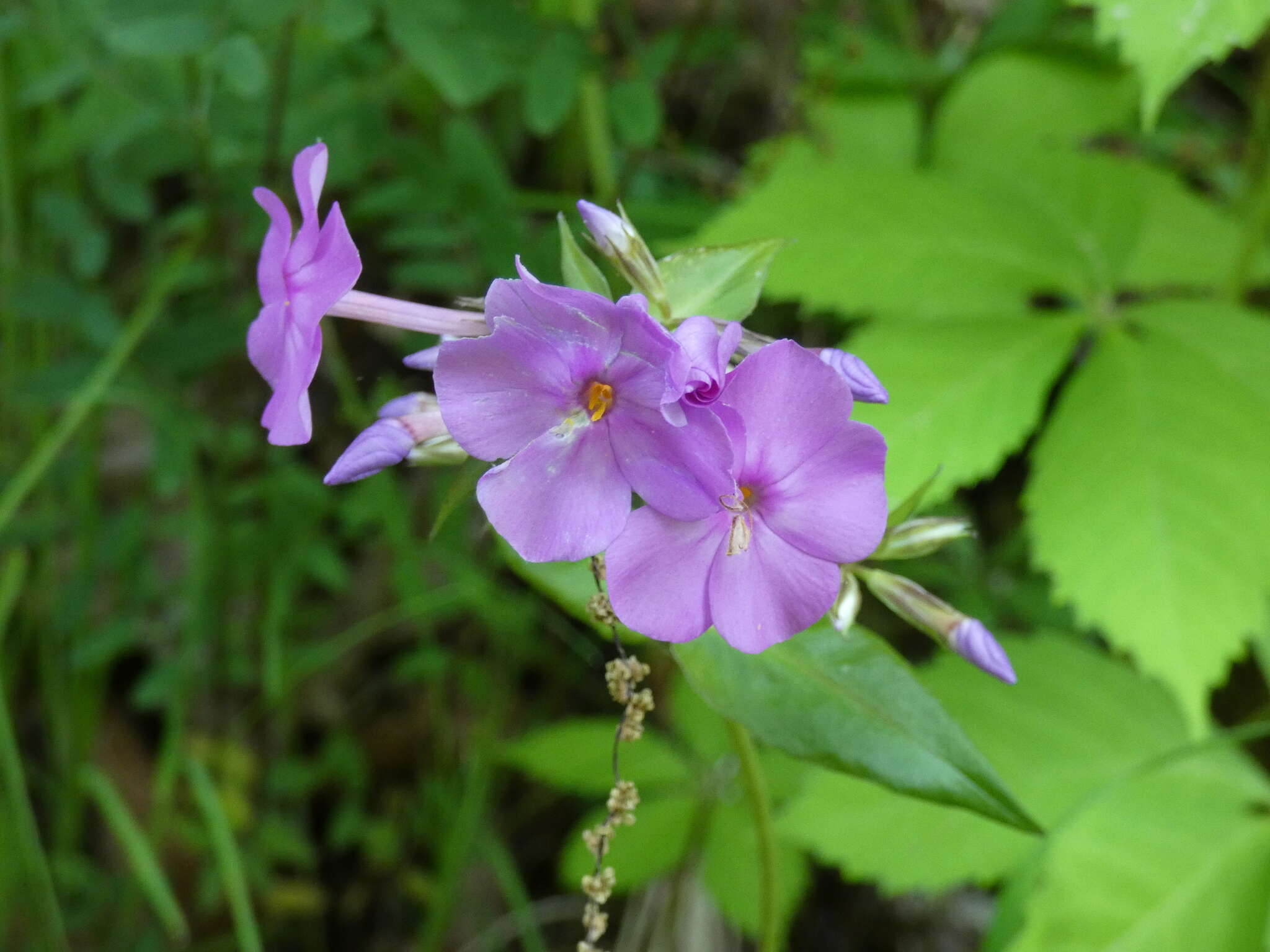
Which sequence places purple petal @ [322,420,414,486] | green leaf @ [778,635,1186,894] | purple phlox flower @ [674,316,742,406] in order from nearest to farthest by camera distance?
1. purple phlox flower @ [674,316,742,406]
2. purple petal @ [322,420,414,486]
3. green leaf @ [778,635,1186,894]

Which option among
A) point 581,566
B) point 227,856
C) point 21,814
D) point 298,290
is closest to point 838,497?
point 581,566

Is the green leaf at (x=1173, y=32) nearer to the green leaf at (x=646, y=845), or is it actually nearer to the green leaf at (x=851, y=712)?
Answer: the green leaf at (x=851, y=712)

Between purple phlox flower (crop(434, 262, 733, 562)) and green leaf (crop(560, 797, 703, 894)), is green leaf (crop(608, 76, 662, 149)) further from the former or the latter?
green leaf (crop(560, 797, 703, 894))

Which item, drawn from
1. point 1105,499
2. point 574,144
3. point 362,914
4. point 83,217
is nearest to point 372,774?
point 362,914

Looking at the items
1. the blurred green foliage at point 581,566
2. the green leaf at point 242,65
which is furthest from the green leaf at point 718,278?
the green leaf at point 242,65

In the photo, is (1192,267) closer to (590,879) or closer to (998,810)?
(998,810)

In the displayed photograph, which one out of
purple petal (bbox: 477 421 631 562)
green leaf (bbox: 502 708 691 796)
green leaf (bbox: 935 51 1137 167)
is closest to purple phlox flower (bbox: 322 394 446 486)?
purple petal (bbox: 477 421 631 562)
